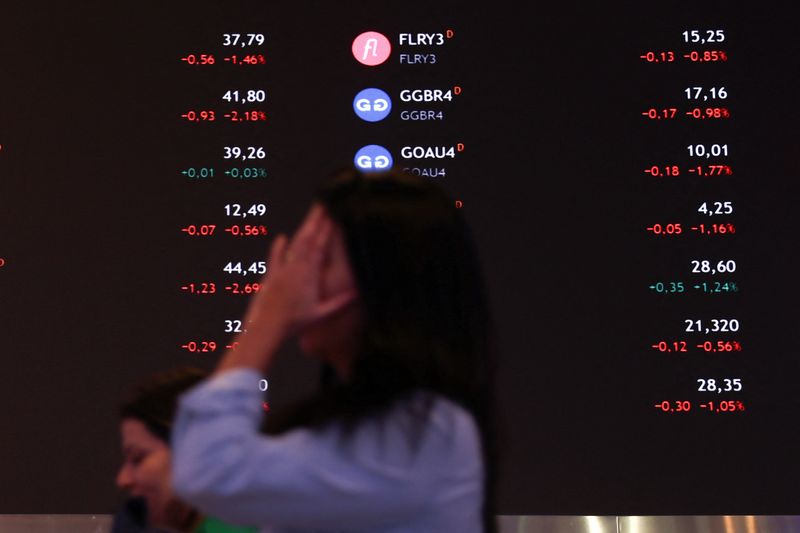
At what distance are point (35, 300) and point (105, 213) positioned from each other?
8.1 inches

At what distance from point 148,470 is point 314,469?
0.59 meters

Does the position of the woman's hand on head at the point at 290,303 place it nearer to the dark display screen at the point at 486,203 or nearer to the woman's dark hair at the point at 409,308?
the woman's dark hair at the point at 409,308

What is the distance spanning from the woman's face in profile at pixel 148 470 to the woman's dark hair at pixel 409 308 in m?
0.44

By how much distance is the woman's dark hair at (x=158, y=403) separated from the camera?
4.99 feet

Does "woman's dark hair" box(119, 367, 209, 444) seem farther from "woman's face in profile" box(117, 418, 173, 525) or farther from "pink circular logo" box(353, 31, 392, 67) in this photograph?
"pink circular logo" box(353, 31, 392, 67)

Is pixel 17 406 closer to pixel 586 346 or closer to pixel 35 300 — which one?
pixel 35 300

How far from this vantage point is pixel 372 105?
7.78 ft

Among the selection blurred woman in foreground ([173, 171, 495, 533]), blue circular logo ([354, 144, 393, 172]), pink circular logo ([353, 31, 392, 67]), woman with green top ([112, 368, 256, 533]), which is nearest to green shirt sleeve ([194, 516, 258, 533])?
woman with green top ([112, 368, 256, 533])

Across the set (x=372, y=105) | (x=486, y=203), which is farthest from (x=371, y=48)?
(x=486, y=203)

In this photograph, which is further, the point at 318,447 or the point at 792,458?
the point at 792,458

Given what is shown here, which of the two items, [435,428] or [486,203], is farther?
[486,203]

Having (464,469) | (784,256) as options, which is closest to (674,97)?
(784,256)

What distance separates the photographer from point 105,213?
234cm

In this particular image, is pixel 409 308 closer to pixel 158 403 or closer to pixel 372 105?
pixel 158 403
